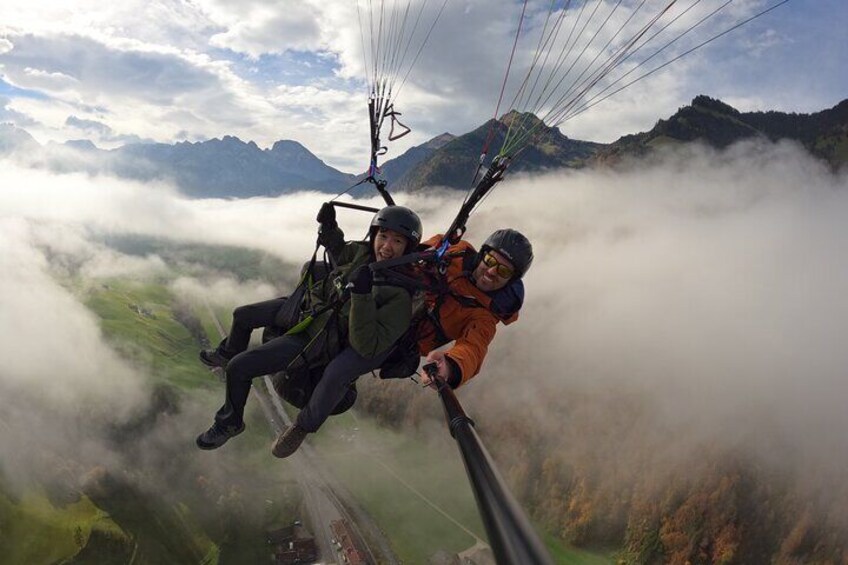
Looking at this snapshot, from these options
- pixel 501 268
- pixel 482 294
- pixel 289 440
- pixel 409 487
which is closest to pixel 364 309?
pixel 482 294

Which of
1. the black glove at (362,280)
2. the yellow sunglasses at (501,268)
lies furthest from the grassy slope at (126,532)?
the black glove at (362,280)

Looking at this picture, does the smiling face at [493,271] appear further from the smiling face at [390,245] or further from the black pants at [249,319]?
the black pants at [249,319]

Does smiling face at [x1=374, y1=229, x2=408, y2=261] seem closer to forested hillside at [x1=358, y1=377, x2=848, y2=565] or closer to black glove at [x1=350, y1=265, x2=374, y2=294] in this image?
black glove at [x1=350, y1=265, x2=374, y2=294]

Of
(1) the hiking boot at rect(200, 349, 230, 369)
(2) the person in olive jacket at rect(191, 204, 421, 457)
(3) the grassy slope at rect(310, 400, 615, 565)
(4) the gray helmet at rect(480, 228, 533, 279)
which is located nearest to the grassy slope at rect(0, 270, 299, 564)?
(3) the grassy slope at rect(310, 400, 615, 565)

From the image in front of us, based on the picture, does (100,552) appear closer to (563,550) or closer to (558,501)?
(563,550)

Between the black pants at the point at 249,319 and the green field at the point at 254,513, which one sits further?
the green field at the point at 254,513

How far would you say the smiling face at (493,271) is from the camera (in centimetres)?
850

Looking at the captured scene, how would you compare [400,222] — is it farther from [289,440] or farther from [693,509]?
[693,509]

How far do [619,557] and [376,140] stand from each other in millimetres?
173270

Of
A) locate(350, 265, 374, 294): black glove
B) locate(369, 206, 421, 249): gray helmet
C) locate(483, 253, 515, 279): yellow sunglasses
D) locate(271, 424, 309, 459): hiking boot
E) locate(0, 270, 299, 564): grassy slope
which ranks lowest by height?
locate(0, 270, 299, 564): grassy slope

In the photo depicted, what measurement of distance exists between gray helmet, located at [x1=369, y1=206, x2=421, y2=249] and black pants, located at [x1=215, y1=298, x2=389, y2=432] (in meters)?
2.07

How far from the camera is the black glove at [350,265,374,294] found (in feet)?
24.0

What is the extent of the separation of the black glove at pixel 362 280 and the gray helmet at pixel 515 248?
236 centimetres

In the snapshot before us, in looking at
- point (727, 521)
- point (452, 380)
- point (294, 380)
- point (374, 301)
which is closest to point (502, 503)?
point (452, 380)
